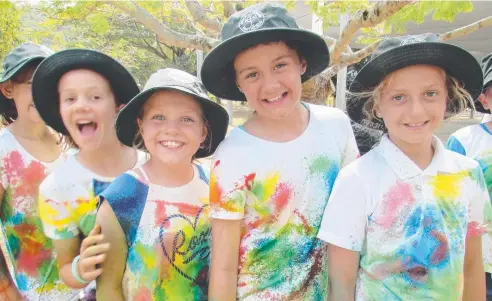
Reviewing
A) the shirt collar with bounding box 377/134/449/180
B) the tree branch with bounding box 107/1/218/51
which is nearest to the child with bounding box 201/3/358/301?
the shirt collar with bounding box 377/134/449/180

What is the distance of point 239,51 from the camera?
1772 mm

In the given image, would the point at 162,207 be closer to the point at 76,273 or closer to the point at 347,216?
the point at 76,273

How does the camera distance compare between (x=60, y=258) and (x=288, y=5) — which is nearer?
(x=60, y=258)

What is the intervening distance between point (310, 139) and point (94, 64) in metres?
1.07

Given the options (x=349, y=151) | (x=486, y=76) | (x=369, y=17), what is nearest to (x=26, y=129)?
(x=349, y=151)

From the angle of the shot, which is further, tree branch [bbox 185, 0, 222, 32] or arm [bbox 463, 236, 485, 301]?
tree branch [bbox 185, 0, 222, 32]

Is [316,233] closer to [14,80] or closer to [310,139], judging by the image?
[310,139]

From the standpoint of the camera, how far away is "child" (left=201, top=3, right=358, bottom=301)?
1684 millimetres

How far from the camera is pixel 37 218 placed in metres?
2.19

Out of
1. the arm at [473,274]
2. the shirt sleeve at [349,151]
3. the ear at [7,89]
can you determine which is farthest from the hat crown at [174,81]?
the arm at [473,274]

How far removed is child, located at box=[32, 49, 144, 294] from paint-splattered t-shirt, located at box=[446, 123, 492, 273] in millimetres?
1924

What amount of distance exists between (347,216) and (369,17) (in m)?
3.37

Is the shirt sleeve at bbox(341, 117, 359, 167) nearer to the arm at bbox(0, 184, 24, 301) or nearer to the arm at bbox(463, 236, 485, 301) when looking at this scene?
the arm at bbox(463, 236, 485, 301)

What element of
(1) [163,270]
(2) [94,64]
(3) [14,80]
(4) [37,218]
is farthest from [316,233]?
(3) [14,80]
